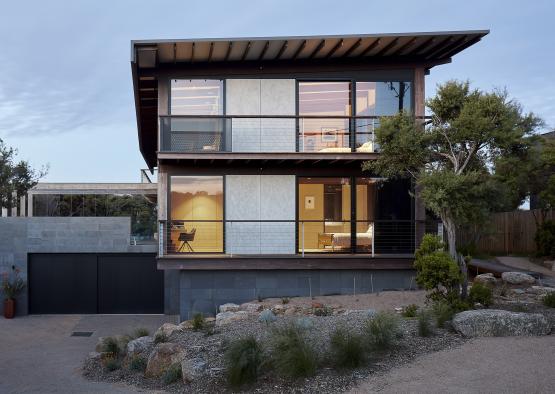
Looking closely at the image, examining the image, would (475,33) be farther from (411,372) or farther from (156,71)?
(411,372)

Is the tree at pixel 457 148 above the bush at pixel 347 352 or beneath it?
above

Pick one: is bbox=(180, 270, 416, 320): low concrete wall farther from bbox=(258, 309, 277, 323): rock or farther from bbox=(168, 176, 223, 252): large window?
bbox=(258, 309, 277, 323): rock

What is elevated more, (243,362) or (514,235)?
(514,235)

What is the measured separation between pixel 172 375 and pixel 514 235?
1879 centimetres

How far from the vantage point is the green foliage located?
12695 mm

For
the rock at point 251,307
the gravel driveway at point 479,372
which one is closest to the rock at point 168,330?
the rock at point 251,307

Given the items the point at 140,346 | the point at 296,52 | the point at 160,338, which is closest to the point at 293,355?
the point at 160,338

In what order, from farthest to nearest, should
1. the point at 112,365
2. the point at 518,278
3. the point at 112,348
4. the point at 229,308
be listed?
the point at 518,278 < the point at 229,308 < the point at 112,348 < the point at 112,365

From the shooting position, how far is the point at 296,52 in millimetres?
17156

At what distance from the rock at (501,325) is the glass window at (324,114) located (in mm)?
7589

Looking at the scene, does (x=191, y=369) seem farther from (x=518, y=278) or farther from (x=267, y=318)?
(x=518, y=278)

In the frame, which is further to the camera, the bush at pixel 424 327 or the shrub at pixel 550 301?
the shrub at pixel 550 301

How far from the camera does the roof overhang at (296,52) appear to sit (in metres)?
16.1

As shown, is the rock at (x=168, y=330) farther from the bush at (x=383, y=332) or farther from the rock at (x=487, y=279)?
the rock at (x=487, y=279)
